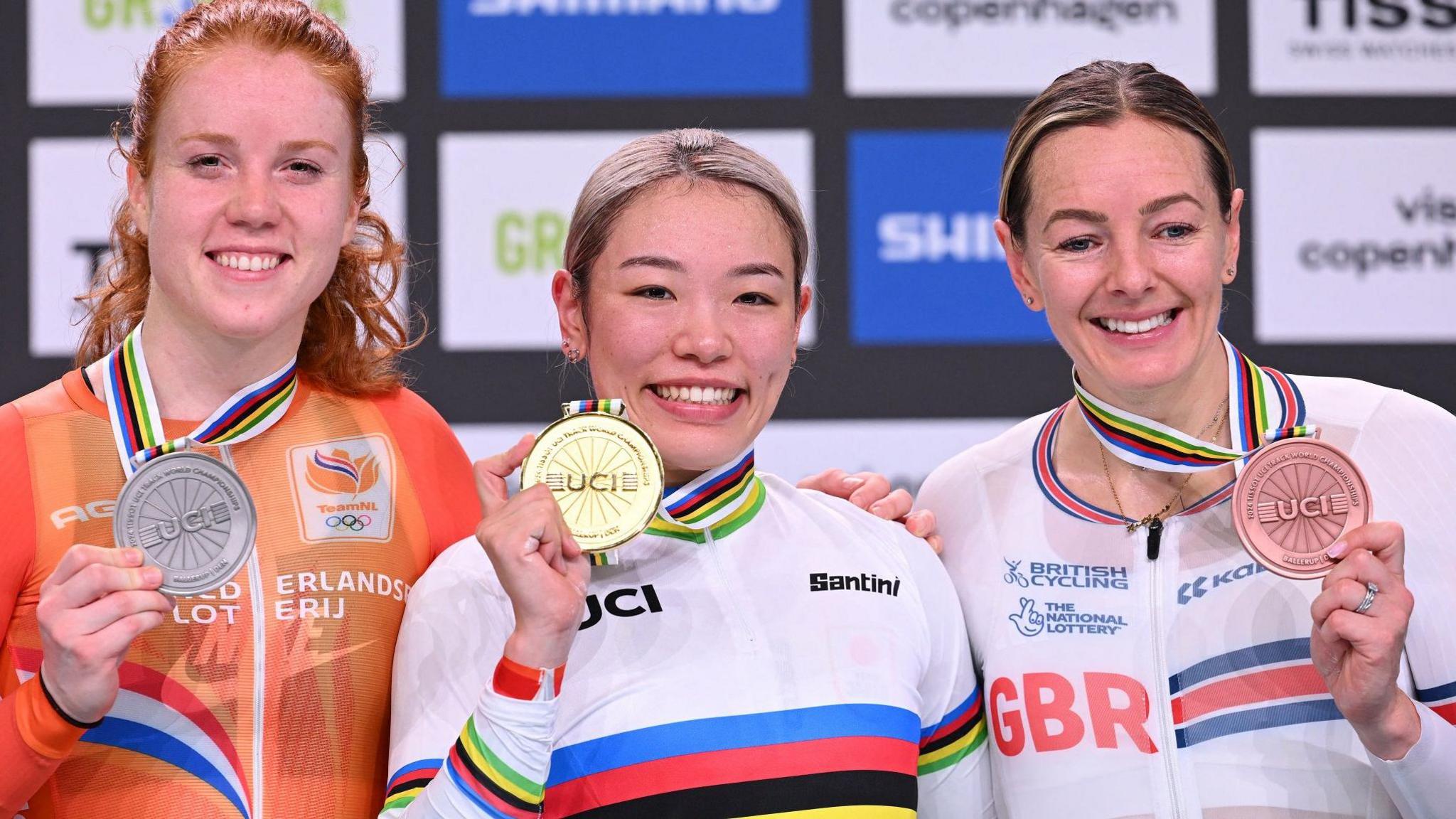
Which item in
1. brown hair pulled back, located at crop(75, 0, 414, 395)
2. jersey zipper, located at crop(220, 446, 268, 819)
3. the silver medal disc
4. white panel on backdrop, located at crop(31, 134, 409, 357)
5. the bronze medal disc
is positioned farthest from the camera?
white panel on backdrop, located at crop(31, 134, 409, 357)

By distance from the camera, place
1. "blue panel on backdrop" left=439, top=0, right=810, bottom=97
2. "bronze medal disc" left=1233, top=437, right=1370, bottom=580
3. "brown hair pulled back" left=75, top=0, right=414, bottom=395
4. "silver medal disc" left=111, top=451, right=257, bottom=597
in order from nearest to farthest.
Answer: "silver medal disc" left=111, top=451, right=257, bottom=597, "bronze medal disc" left=1233, top=437, right=1370, bottom=580, "brown hair pulled back" left=75, top=0, right=414, bottom=395, "blue panel on backdrop" left=439, top=0, right=810, bottom=97

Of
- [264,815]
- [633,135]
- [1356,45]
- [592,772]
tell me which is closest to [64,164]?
[633,135]

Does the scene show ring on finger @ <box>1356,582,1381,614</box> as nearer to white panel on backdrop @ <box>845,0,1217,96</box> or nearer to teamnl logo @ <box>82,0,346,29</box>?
white panel on backdrop @ <box>845,0,1217,96</box>

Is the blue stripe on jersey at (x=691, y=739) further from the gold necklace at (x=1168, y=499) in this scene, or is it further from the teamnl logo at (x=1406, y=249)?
the teamnl logo at (x=1406, y=249)

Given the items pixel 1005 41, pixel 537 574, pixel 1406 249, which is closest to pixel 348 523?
pixel 537 574

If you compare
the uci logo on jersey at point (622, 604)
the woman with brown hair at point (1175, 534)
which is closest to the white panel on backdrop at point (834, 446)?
the woman with brown hair at point (1175, 534)

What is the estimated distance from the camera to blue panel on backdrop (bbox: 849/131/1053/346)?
4.59 metres

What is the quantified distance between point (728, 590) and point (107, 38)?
3.32 m

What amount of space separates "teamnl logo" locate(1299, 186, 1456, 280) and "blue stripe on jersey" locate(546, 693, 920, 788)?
320 centimetres

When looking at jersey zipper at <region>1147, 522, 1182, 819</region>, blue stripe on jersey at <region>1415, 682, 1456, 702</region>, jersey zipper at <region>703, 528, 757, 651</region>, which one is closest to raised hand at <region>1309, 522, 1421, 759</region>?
blue stripe on jersey at <region>1415, 682, 1456, 702</region>

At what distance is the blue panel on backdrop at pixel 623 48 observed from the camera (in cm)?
455

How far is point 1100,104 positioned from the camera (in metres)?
2.38

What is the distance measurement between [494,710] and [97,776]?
2.41 ft

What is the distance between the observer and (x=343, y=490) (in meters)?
2.35
